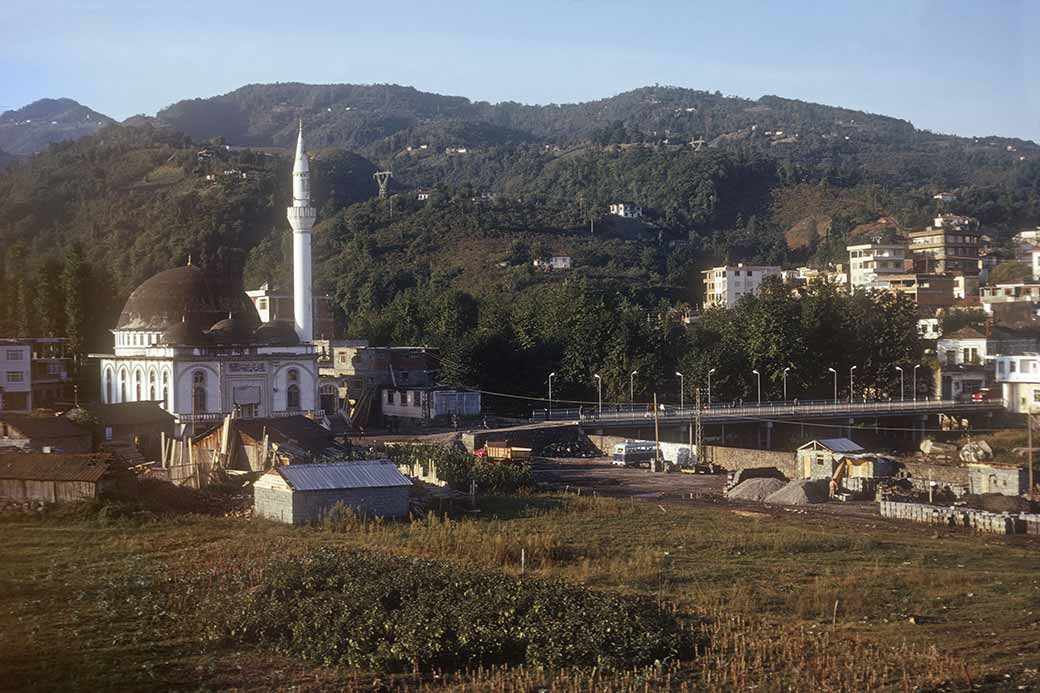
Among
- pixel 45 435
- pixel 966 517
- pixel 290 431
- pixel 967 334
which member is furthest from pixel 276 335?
pixel 967 334

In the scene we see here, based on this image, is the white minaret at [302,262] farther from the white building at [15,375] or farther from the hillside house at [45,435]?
the hillside house at [45,435]

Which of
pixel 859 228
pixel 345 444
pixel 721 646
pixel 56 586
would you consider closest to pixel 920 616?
pixel 721 646

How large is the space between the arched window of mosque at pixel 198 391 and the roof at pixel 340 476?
64.4 feet

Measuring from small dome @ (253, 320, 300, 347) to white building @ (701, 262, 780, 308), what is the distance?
52.7 m

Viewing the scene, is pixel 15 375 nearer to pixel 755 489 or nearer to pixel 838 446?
pixel 755 489

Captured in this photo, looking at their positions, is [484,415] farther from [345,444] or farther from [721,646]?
[721,646]

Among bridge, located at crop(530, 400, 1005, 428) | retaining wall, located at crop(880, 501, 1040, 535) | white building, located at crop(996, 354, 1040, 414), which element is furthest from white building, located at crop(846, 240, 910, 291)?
retaining wall, located at crop(880, 501, 1040, 535)

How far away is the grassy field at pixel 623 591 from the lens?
55.1ft

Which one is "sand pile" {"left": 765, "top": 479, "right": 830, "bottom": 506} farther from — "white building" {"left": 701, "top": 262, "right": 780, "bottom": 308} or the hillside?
"white building" {"left": 701, "top": 262, "right": 780, "bottom": 308}

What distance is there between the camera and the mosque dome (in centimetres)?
5034

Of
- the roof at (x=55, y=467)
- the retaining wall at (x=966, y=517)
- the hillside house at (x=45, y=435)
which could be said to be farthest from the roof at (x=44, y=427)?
the retaining wall at (x=966, y=517)

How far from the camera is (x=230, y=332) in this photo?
1927 inches

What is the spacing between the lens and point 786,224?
13725 centimetres

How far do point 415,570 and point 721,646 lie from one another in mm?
5989
